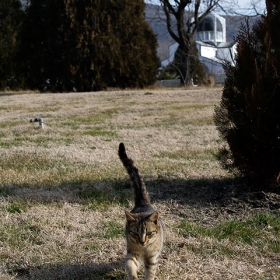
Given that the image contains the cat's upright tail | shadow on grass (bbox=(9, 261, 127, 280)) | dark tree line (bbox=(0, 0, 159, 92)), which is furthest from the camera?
dark tree line (bbox=(0, 0, 159, 92))

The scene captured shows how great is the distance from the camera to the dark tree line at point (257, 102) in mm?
5938

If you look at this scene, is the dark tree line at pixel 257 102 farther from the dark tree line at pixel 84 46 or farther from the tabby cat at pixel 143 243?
the dark tree line at pixel 84 46

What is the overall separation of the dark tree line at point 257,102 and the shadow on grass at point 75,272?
248cm

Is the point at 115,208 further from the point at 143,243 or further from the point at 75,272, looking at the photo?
the point at 143,243

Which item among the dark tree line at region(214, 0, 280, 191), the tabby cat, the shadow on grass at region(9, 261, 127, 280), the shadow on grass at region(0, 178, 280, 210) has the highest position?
the dark tree line at region(214, 0, 280, 191)

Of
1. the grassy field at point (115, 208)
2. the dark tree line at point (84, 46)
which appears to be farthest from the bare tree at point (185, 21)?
the grassy field at point (115, 208)

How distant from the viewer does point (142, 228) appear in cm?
376

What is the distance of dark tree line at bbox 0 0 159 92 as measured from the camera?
85.9ft

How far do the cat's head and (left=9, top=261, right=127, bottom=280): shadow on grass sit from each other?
0.50 meters

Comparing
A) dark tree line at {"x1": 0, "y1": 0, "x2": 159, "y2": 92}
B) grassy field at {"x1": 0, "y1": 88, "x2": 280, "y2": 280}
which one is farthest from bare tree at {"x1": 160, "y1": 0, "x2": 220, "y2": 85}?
grassy field at {"x1": 0, "y1": 88, "x2": 280, "y2": 280}

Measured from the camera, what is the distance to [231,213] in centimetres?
565

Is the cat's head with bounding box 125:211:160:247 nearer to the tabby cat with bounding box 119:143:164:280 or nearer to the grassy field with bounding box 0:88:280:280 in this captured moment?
the tabby cat with bounding box 119:143:164:280

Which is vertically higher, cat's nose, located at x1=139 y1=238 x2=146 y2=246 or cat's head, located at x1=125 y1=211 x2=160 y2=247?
cat's head, located at x1=125 y1=211 x2=160 y2=247

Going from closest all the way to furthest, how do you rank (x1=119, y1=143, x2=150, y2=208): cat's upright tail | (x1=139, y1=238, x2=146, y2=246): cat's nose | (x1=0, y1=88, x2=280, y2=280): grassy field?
(x1=139, y1=238, x2=146, y2=246): cat's nose < (x1=0, y1=88, x2=280, y2=280): grassy field < (x1=119, y1=143, x2=150, y2=208): cat's upright tail
